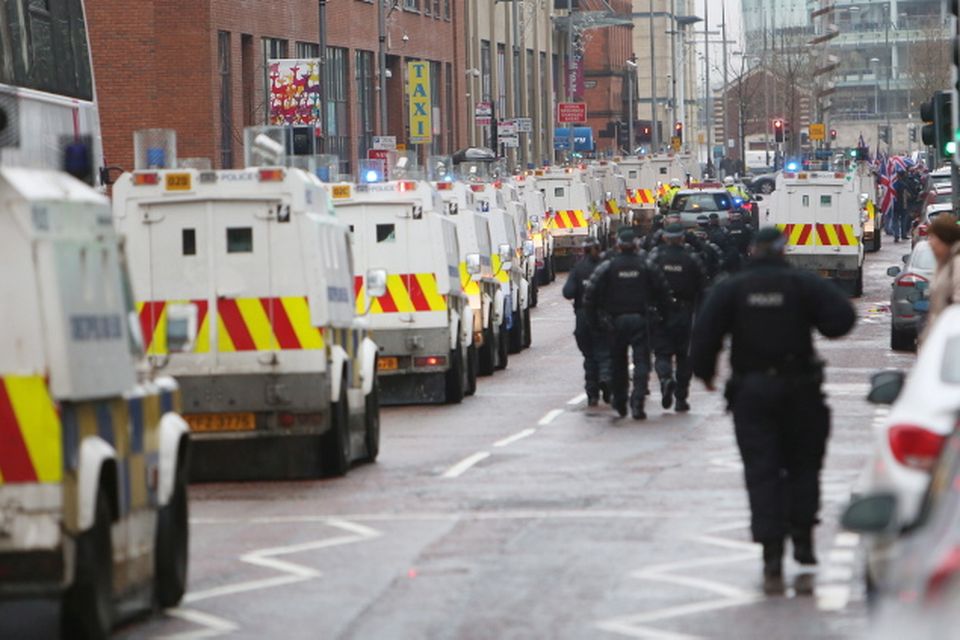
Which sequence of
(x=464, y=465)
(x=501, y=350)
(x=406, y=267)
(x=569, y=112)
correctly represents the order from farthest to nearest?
1. (x=569, y=112)
2. (x=501, y=350)
3. (x=406, y=267)
4. (x=464, y=465)

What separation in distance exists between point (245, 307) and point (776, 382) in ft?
22.5

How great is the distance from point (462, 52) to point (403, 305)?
58483 millimetres

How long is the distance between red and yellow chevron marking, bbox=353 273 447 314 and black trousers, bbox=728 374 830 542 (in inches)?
522

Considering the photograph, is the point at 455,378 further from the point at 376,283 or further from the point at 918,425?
the point at 918,425

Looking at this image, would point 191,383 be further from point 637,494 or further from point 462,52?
point 462,52

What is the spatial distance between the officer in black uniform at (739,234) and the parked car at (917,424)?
2482 centimetres

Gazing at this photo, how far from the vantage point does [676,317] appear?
24547 mm

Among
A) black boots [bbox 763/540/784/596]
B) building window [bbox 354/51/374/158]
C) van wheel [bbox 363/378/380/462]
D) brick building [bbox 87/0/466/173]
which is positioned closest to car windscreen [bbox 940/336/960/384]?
black boots [bbox 763/540/784/596]

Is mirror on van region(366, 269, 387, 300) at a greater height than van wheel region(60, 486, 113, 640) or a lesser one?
greater

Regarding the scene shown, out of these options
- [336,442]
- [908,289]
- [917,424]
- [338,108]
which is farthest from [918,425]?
[338,108]

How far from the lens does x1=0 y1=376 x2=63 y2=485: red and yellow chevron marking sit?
33.0 feet

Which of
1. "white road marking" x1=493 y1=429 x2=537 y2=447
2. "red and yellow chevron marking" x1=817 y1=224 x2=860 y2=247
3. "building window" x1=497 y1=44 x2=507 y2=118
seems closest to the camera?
"white road marking" x1=493 y1=429 x2=537 y2=447

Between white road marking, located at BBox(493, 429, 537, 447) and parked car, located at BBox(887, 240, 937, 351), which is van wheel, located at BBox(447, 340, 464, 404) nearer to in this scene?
white road marking, located at BBox(493, 429, 537, 447)

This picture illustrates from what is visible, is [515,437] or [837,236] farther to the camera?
[837,236]
